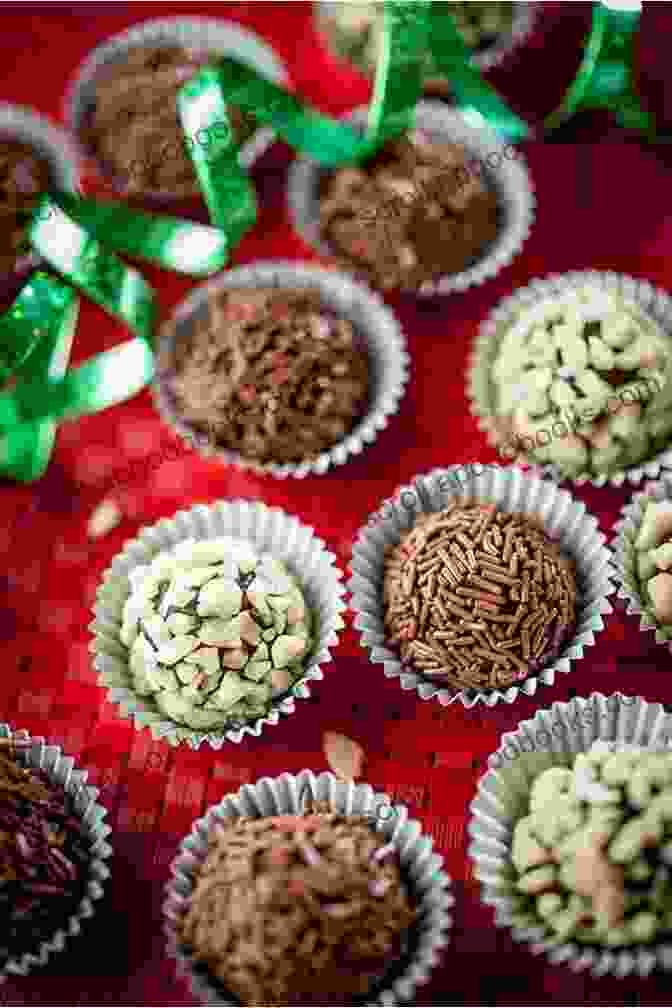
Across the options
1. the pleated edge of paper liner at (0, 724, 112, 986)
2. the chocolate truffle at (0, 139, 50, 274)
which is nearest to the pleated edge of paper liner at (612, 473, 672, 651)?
the pleated edge of paper liner at (0, 724, 112, 986)

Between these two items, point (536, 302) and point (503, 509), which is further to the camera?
point (536, 302)

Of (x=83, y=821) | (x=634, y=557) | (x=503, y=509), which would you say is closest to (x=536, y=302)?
(x=503, y=509)

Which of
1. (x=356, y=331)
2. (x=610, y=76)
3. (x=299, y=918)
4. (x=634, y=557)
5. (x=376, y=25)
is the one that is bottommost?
(x=299, y=918)

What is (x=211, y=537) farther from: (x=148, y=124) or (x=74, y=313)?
(x=148, y=124)

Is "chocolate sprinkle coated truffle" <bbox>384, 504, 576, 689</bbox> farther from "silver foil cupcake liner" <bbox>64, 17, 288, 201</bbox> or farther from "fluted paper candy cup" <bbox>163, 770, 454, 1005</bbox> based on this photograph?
"silver foil cupcake liner" <bbox>64, 17, 288, 201</bbox>

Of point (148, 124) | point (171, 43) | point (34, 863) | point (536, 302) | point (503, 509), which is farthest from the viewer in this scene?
point (171, 43)

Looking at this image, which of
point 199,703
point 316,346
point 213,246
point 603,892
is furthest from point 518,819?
point 213,246

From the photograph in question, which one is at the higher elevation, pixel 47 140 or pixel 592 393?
pixel 47 140
